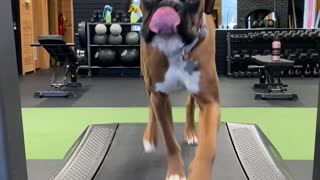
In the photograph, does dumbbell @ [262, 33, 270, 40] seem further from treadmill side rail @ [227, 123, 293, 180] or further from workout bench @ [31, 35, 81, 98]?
treadmill side rail @ [227, 123, 293, 180]

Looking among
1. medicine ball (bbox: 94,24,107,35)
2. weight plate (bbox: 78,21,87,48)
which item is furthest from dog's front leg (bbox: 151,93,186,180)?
medicine ball (bbox: 94,24,107,35)

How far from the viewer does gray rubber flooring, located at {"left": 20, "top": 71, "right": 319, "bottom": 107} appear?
485 centimetres

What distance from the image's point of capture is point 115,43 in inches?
297

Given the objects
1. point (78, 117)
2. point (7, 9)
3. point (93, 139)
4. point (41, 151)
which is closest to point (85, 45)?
point (78, 117)

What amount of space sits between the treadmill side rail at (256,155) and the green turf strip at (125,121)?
464 mm

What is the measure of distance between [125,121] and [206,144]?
8.92 ft

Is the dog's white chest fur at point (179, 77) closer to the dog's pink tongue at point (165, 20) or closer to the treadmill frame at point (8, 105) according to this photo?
the dog's pink tongue at point (165, 20)

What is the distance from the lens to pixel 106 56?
7.42 meters

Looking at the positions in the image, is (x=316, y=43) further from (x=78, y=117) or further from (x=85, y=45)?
(x=78, y=117)

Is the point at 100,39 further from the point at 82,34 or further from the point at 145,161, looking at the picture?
the point at 145,161

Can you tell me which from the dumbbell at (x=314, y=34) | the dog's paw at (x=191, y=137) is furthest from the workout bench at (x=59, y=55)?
the dumbbell at (x=314, y=34)

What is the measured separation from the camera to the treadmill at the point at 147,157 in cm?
184

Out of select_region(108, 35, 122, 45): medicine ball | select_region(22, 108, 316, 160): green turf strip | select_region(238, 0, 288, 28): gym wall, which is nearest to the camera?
select_region(22, 108, 316, 160): green turf strip

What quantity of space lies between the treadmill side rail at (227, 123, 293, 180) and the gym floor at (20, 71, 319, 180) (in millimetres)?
349
